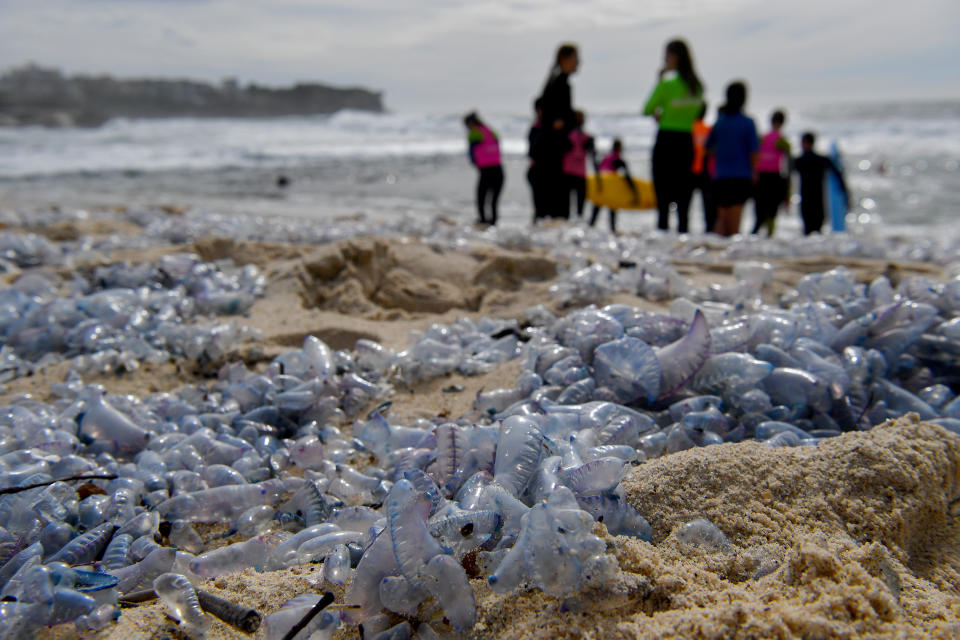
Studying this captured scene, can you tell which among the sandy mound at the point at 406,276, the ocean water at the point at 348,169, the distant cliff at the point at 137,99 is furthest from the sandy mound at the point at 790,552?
the distant cliff at the point at 137,99

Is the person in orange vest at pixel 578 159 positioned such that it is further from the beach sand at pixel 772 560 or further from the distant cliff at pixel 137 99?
the distant cliff at pixel 137 99

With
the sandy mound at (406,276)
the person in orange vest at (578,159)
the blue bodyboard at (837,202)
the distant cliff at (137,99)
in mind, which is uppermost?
the distant cliff at (137,99)

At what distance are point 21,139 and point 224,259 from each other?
57.7ft

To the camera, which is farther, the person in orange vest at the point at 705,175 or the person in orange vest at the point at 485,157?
the person in orange vest at the point at 485,157

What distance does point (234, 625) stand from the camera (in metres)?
1.09

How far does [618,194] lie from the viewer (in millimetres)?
6598

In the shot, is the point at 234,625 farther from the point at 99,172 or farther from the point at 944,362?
the point at 99,172

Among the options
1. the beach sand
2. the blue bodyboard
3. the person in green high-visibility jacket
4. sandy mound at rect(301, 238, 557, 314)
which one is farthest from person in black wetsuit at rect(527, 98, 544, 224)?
the beach sand

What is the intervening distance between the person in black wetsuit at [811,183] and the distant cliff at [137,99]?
2402 cm

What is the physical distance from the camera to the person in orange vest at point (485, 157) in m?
6.05

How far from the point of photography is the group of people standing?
488cm

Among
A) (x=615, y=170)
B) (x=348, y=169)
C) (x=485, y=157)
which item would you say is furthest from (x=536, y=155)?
(x=348, y=169)

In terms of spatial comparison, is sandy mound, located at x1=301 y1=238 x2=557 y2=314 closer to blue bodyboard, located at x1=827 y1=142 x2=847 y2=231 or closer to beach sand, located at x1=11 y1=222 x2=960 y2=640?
beach sand, located at x1=11 y1=222 x2=960 y2=640

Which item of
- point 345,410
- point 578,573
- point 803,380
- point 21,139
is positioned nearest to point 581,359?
point 803,380
